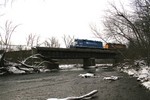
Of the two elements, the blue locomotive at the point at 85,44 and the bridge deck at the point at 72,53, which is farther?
the blue locomotive at the point at 85,44

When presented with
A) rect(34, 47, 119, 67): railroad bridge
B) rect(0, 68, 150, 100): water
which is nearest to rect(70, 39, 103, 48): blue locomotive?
rect(34, 47, 119, 67): railroad bridge

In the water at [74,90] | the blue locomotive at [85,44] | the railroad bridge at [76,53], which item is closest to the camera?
the water at [74,90]

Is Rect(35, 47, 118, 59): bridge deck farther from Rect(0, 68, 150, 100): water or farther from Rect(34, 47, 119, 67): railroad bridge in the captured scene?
Rect(0, 68, 150, 100): water

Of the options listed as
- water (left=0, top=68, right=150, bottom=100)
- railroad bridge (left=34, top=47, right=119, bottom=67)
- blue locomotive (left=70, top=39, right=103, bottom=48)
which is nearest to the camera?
water (left=0, top=68, right=150, bottom=100)

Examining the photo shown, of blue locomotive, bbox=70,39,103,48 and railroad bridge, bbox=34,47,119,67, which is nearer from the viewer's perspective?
railroad bridge, bbox=34,47,119,67

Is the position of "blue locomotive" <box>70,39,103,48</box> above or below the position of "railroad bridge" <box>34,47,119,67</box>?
above

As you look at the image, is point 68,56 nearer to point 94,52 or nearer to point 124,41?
point 94,52

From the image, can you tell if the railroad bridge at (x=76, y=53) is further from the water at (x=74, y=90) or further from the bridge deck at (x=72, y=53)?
the water at (x=74, y=90)

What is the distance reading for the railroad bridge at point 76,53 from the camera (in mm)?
43219

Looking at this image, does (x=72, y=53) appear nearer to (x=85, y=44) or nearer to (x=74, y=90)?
(x=85, y=44)

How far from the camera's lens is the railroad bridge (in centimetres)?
4322

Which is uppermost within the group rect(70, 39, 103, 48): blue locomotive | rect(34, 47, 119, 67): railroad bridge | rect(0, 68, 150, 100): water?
rect(70, 39, 103, 48): blue locomotive

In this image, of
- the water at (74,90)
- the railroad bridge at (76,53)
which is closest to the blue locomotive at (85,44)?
the railroad bridge at (76,53)

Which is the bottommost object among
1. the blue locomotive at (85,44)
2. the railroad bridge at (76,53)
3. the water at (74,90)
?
the water at (74,90)
